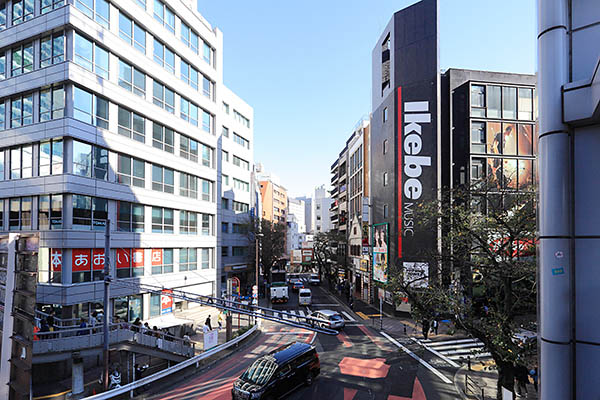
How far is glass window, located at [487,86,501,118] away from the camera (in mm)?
30111

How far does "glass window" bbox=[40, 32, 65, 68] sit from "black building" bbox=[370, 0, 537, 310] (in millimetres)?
25259

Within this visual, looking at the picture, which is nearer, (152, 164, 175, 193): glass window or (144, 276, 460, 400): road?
(144, 276, 460, 400): road

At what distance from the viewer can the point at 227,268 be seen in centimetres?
4106

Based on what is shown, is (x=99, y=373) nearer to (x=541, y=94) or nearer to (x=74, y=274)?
(x=74, y=274)

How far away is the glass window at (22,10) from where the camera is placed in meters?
22.4

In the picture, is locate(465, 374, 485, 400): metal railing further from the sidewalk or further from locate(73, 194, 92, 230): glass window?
locate(73, 194, 92, 230): glass window

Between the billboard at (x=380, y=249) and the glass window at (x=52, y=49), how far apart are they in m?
28.1

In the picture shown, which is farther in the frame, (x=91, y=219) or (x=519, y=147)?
(x=519, y=147)

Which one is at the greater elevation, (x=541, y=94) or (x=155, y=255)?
(x=541, y=94)

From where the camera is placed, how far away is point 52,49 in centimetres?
2148

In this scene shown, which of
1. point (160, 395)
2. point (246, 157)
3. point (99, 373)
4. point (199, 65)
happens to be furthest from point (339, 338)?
point (246, 157)

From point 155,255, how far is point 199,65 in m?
19.0

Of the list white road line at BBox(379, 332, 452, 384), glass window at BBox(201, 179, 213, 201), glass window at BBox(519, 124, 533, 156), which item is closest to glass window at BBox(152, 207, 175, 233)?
A: glass window at BBox(201, 179, 213, 201)

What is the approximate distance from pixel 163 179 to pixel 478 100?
28.5 meters
